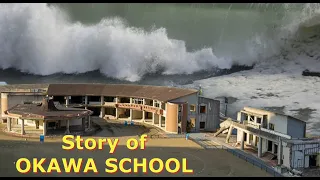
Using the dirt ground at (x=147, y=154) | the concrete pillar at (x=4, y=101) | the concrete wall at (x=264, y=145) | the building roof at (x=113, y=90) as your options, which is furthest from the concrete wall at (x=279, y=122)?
the concrete pillar at (x=4, y=101)

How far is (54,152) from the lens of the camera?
2588 centimetres

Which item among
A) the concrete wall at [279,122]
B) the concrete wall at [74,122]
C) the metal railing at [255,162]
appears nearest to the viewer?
the metal railing at [255,162]

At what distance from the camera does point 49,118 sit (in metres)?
30.5

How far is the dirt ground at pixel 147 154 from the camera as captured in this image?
22.7m

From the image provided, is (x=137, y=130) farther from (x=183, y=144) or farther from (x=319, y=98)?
(x=319, y=98)

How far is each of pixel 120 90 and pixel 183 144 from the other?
12433 millimetres

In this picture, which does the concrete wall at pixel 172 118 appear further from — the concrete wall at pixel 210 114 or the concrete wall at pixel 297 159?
the concrete wall at pixel 297 159

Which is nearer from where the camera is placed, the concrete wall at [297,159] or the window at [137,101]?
the concrete wall at [297,159]

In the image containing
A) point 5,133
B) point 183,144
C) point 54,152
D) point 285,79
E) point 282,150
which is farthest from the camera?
point 285,79

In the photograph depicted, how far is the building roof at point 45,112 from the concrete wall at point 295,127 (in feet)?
51.9

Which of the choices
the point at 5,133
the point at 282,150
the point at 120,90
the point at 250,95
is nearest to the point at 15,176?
the point at 5,133

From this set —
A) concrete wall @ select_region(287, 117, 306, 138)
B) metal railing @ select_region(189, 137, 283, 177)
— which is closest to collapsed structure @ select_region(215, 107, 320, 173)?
concrete wall @ select_region(287, 117, 306, 138)

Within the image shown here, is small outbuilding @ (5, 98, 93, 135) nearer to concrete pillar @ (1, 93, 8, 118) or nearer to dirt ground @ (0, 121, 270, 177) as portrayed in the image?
dirt ground @ (0, 121, 270, 177)

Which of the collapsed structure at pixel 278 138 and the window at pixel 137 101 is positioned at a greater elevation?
the window at pixel 137 101
